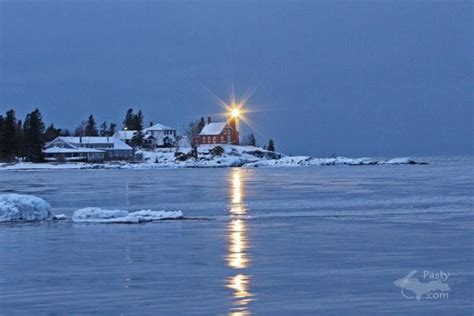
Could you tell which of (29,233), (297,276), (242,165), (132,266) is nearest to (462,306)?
(297,276)

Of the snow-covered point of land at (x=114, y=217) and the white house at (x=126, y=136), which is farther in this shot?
the white house at (x=126, y=136)

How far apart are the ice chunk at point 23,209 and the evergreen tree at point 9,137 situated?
280 ft

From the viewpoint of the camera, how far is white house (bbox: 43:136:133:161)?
132000 mm

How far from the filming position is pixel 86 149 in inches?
5502

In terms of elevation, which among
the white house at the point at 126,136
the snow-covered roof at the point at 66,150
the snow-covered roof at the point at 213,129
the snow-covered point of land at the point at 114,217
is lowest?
the snow-covered point of land at the point at 114,217

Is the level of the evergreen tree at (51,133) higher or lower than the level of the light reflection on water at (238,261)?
higher

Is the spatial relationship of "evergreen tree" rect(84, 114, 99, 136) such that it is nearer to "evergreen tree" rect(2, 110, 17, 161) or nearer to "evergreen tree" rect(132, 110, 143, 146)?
"evergreen tree" rect(132, 110, 143, 146)

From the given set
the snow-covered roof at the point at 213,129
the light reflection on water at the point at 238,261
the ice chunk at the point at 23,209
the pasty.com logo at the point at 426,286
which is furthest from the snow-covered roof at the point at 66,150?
the pasty.com logo at the point at 426,286

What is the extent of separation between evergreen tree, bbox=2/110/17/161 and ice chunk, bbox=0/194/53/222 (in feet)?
280

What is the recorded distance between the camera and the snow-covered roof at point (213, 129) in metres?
163

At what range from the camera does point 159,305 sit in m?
11.4

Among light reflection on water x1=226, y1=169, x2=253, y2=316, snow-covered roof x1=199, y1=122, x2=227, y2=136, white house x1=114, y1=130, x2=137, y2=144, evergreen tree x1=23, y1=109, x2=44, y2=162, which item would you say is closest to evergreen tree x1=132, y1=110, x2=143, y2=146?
white house x1=114, y1=130, x2=137, y2=144

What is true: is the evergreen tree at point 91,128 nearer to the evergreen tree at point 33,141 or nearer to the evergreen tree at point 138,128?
the evergreen tree at point 138,128

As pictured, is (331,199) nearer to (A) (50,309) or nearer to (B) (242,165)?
(A) (50,309)
